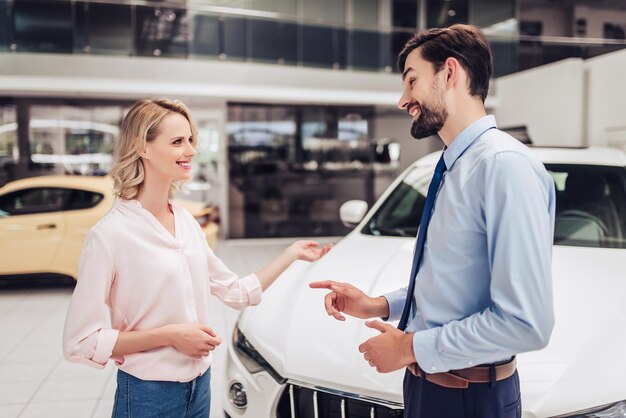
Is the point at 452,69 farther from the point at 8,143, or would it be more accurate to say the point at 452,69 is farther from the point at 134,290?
the point at 8,143

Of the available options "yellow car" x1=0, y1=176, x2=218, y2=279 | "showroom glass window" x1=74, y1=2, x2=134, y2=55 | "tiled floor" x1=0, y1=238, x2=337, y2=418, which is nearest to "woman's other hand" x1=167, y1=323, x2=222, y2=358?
"tiled floor" x1=0, y1=238, x2=337, y2=418

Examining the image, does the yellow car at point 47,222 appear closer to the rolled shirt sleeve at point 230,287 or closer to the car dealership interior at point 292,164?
the car dealership interior at point 292,164

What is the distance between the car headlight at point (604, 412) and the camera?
1.64m

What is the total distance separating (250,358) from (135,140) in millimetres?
1090

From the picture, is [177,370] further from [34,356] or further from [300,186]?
[300,186]

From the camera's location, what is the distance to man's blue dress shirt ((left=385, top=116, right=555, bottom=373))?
110cm

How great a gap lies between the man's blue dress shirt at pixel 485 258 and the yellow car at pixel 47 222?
5847 mm

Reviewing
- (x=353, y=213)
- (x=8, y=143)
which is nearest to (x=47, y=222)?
(x=8, y=143)

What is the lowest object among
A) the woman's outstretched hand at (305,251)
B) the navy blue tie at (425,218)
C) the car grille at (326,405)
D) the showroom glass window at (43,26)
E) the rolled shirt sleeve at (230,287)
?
the car grille at (326,405)

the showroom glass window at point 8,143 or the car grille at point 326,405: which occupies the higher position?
the showroom glass window at point 8,143

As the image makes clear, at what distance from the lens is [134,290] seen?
1.48 m

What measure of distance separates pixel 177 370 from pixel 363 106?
996cm

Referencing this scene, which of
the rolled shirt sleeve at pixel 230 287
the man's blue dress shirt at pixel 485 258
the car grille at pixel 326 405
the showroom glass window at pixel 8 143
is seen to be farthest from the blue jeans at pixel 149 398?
the showroom glass window at pixel 8 143

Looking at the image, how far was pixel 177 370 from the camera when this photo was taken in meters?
1.52
